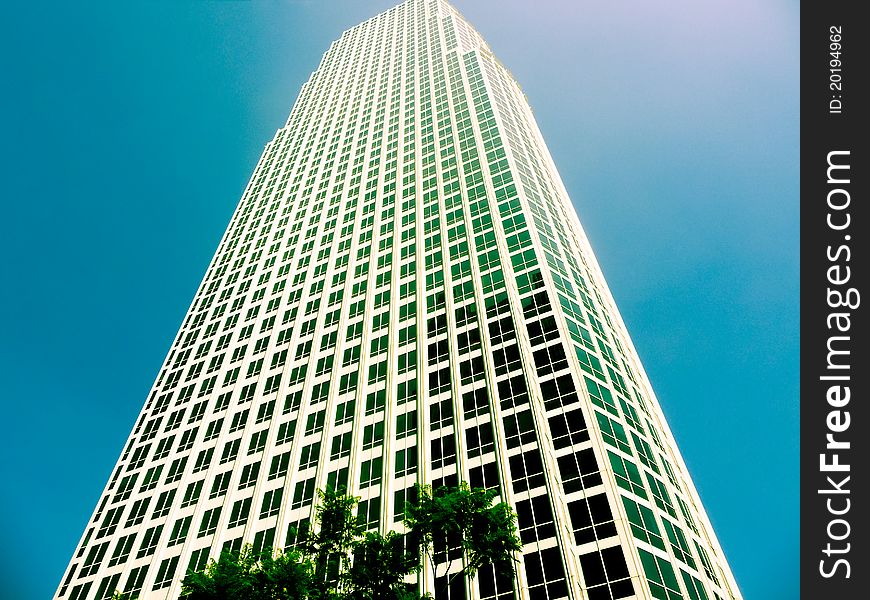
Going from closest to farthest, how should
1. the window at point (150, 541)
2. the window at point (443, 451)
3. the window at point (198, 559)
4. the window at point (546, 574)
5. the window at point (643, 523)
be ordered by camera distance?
1. the window at point (546, 574)
2. the window at point (643, 523)
3. the window at point (443, 451)
4. the window at point (198, 559)
5. the window at point (150, 541)

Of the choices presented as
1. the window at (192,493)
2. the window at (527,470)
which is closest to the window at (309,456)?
the window at (192,493)

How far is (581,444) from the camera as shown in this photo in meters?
44.5

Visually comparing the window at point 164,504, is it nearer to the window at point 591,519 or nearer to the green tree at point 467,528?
the window at point 591,519

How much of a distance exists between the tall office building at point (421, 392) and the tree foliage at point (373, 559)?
16.7 metres

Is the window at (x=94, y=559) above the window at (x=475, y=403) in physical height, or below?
below

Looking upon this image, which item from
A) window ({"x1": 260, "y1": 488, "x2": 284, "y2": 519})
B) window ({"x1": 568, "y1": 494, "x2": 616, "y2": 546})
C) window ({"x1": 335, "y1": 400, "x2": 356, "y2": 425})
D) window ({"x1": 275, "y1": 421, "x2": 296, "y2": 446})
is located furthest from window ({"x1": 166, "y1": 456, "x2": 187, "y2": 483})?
window ({"x1": 568, "y1": 494, "x2": 616, "y2": 546})

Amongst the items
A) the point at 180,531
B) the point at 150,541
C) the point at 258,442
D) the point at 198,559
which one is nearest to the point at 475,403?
the point at 258,442

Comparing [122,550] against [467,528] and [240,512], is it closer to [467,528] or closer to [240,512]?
[240,512]

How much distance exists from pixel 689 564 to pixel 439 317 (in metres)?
30.3

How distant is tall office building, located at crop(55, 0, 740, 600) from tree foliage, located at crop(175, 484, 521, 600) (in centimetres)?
1670

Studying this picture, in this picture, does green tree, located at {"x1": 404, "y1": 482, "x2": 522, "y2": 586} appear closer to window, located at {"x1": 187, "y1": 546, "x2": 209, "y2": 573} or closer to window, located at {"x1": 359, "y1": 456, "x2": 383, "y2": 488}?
window, located at {"x1": 359, "y1": 456, "x2": 383, "y2": 488}

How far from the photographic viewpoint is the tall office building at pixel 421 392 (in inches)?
1647

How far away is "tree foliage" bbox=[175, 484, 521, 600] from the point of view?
2208 centimetres
